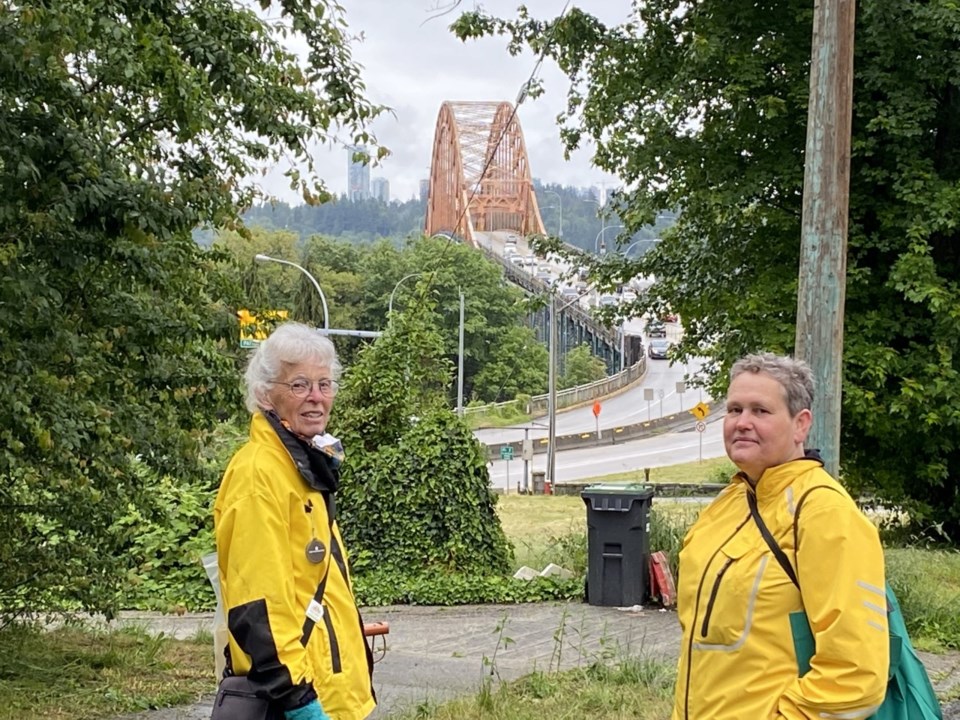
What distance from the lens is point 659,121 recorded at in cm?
1365

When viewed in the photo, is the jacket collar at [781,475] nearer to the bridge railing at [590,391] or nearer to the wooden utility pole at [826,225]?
the wooden utility pole at [826,225]

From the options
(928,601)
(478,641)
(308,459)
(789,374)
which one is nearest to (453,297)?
(478,641)

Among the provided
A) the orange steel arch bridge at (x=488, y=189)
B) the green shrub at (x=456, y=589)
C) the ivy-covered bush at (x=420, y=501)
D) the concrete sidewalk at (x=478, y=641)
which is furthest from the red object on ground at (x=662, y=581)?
the orange steel arch bridge at (x=488, y=189)

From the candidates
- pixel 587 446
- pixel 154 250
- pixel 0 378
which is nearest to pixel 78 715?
pixel 0 378

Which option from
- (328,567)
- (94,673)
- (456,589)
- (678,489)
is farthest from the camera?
(678,489)

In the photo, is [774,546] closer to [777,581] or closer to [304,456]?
[777,581]

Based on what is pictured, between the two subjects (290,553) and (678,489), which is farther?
(678,489)

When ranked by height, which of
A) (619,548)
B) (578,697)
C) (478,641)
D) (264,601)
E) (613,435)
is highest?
(264,601)

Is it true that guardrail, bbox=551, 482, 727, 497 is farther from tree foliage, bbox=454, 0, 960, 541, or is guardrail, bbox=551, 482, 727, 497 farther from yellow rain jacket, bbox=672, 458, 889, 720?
yellow rain jacket, bbox=672, 458, 889, 720

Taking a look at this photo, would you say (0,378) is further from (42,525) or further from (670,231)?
(670,231)

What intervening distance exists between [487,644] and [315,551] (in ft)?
19.0

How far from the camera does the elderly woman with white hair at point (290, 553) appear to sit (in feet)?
8.53

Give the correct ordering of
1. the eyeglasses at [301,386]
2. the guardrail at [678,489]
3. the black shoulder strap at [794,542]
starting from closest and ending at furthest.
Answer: the black shoulder strap at [794,542], the eyeglasses at [301,386], the guardrail at [678,489]

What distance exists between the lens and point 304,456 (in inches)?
111
